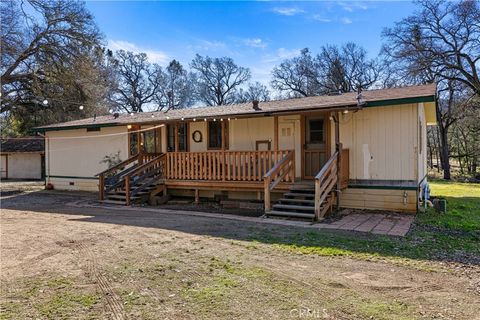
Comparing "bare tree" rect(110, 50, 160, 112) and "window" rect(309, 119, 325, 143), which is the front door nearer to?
"window" rect(309, 119, 325, 143)

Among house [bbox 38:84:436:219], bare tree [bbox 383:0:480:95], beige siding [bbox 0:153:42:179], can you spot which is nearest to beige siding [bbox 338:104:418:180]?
house [bbox 38:84:436:219]

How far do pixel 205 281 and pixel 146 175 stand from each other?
8556mm

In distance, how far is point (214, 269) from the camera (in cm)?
473

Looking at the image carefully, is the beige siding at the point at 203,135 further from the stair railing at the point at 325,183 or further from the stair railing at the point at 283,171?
the stair railing at the point at 325,183

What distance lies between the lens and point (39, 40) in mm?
22531

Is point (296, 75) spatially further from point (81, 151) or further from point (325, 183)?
point (325, 183)

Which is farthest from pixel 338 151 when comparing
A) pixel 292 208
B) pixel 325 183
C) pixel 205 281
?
pixel 205 281

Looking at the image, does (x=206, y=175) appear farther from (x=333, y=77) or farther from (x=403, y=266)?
(x=333, y=77)

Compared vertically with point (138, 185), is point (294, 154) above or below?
above

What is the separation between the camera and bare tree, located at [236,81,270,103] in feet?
144

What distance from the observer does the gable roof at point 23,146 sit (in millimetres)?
26734

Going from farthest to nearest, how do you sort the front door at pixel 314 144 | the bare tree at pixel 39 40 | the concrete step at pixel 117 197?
the bare tree at pixel 39 40 → the concrete step at pixel 117 197 → the front door at pixel 314 144

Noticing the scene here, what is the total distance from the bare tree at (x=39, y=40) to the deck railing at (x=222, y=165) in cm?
1571

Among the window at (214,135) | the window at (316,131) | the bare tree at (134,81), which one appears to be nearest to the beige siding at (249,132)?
the window at (214,135)
